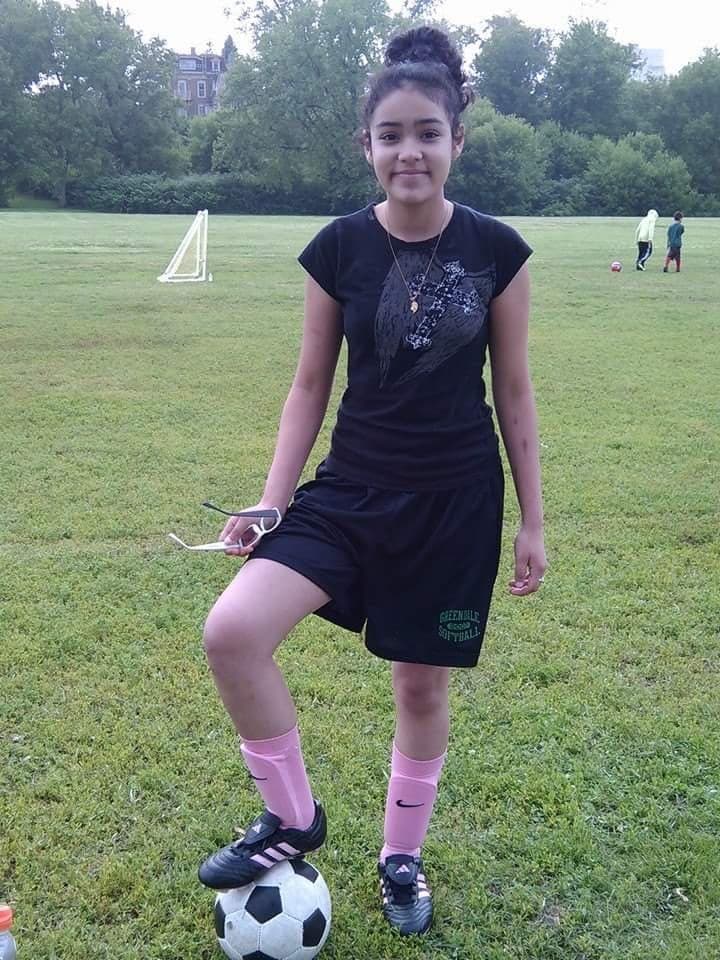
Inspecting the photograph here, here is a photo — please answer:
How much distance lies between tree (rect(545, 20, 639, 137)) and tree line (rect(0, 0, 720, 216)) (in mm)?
152

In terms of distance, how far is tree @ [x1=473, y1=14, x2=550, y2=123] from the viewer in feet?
241

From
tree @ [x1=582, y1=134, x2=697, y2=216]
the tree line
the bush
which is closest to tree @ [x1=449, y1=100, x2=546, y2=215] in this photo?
the tree line

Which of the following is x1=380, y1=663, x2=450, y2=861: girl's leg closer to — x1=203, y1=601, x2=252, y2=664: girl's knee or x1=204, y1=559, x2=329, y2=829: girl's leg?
x1=204, y1=559, x2=329, y2=829: girl's leg

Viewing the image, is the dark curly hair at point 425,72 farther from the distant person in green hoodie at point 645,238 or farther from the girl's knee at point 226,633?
the distant person in green hoodie at point 645,238

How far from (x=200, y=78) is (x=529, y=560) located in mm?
112260

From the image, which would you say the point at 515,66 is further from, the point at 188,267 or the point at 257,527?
the point at 257,527

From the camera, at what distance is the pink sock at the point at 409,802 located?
97.3 inches

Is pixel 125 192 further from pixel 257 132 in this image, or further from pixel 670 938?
pixel 670 938

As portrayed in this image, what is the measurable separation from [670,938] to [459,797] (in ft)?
2.46

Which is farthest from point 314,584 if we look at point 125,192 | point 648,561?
point 125,192

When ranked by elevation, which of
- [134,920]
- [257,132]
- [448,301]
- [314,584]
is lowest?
[134,920]

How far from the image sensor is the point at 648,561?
15.8 ft

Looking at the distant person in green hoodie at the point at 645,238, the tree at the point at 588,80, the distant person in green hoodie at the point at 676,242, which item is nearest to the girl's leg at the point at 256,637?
the distant person in green hoodie at the point at 676,242

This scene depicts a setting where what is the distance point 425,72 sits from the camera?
213 cm
